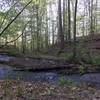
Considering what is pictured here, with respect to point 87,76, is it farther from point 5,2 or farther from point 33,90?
point 5,2

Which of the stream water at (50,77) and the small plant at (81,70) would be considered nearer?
the stream water at (50,77)

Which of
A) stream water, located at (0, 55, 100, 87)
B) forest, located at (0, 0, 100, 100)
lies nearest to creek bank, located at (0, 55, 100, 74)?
forest, located at (0, 0, 100, 100)

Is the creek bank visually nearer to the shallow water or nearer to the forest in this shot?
the forest

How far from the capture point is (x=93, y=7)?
43.8m

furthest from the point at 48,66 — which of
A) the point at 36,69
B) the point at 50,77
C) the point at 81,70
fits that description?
the point at 81,70

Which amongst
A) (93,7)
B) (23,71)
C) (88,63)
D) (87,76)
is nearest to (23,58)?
(23,71)

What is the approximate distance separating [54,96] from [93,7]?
38.1 m

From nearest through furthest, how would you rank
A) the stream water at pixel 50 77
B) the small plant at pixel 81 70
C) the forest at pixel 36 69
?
the forest at pixel 36 69
the stream water at pixel 50 77
the small plant at pixel 81 70

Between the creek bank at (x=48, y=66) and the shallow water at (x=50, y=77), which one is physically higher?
the creek bank at (x=48, y=66)

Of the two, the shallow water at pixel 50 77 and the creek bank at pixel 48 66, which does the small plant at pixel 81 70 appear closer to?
the creek bank at pixel 48 66

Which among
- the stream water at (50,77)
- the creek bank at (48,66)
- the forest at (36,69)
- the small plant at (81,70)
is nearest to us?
the forest at (36,69)

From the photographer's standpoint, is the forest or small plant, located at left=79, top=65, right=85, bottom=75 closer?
the forest

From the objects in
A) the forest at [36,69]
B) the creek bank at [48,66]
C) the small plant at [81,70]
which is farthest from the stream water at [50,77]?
the creek bank at [48,66]

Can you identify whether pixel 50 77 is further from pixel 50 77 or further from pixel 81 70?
pixel 81 70
